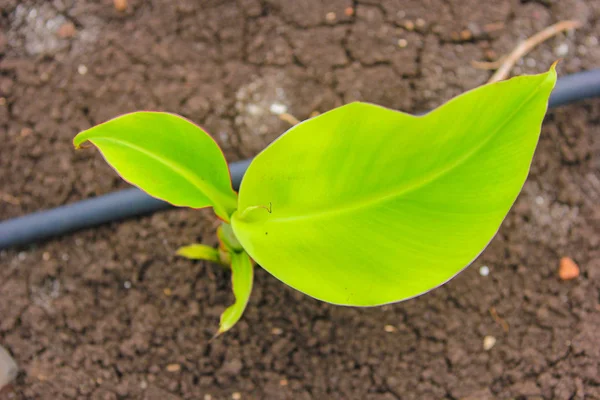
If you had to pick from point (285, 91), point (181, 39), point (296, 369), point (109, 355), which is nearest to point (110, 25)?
point (181, 39)

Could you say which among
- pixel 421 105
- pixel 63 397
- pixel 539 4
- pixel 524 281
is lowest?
pixel 63 397

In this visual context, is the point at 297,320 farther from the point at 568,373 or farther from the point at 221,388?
the point at 568,373

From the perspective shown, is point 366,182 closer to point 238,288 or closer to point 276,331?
point 238,288

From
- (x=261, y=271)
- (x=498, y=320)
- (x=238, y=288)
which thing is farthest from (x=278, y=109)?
(x=498, y=320)

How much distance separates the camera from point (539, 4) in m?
0.94

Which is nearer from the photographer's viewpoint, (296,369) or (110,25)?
(296,369)

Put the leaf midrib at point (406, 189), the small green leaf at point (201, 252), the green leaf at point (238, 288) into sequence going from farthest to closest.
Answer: the small green leaf at point (201, 252) → the green leaf at point (238, 288) → the leaf midrib at point (406, 189)

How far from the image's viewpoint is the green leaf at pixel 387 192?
1.40 feet

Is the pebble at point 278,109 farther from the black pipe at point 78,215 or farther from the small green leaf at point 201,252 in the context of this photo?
the small green leaf at point 201,252

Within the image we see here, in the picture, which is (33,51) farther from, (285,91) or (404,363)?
(404,363)

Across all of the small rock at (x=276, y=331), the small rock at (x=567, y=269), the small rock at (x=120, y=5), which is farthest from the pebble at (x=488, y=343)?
the small rock at (x=120, y=5)

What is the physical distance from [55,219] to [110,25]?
1.27ft

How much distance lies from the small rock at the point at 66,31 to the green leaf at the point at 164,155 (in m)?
0.54

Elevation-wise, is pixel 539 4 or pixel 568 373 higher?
pixel 539 4
